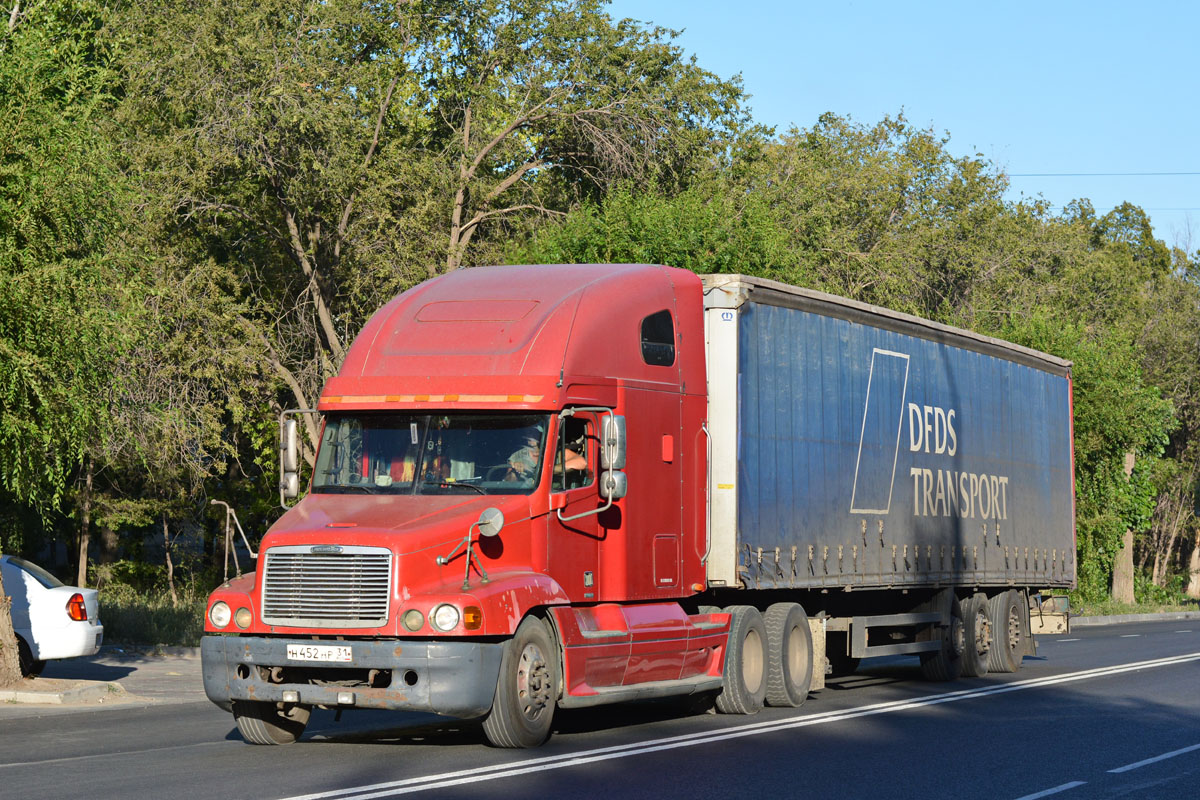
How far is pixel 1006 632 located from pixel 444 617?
12.2 meters

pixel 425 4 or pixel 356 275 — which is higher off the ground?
pixel 425 4

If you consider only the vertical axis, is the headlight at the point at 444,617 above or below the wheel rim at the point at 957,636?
above

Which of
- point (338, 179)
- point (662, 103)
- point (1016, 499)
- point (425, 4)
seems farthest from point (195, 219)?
point (1016, 499)

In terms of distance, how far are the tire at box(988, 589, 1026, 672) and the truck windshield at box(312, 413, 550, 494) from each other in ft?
35.3

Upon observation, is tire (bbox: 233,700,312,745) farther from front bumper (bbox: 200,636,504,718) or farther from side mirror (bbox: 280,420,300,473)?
side mirror (bbox: 280,420,300,473)

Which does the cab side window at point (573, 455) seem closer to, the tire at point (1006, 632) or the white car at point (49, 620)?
the white car at point (49, 620)

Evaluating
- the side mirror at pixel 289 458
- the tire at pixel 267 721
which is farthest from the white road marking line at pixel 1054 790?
the side mirror at pixel 289 458

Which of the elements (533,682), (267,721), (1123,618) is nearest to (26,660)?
(267,721)

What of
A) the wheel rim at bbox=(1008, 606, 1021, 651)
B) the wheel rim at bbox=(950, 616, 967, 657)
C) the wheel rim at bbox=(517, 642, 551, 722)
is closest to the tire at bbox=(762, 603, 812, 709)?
the wheel rim at bbox=(517, 642, 551, 722)

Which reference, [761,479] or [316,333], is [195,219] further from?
[761,479]

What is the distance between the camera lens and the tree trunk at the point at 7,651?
16844 millimetres

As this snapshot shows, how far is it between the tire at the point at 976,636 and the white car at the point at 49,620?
10831mm

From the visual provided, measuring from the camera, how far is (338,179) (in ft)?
89.2

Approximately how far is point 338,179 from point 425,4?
624cm
